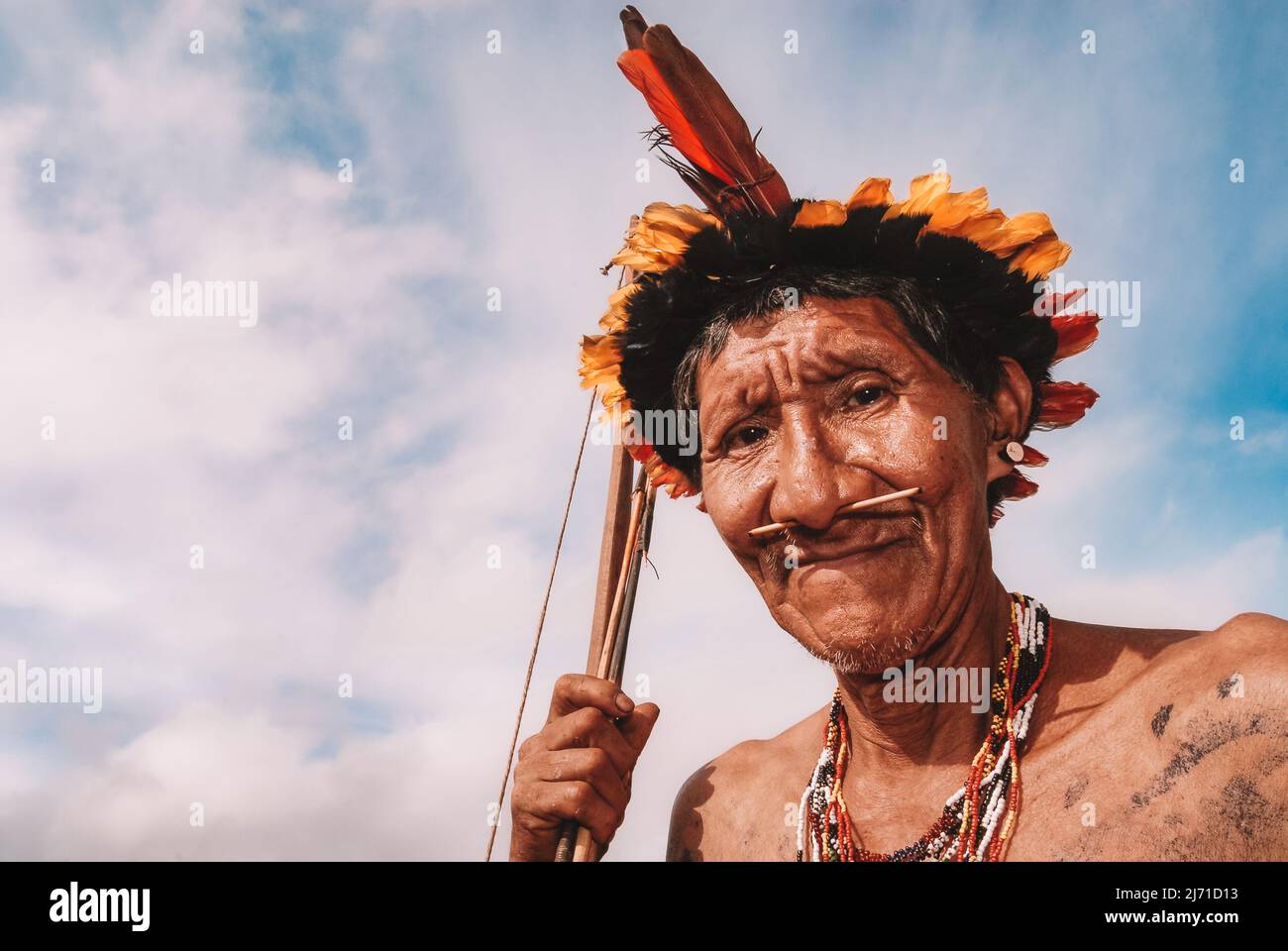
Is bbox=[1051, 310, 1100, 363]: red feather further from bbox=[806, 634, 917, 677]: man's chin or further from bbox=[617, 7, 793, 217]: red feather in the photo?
bbox=[806, 634, 917, 677]: man's chin

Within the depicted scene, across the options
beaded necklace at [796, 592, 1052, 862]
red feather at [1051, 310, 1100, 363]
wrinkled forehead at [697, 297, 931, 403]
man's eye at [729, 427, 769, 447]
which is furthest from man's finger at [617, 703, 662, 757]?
red feather at [1051, 310, 1100, 363]

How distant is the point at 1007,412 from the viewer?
3725 mm

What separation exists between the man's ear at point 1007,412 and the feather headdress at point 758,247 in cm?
9

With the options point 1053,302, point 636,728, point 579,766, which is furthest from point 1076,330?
point 579,766

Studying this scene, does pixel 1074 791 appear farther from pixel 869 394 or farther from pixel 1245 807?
pixel 869 394

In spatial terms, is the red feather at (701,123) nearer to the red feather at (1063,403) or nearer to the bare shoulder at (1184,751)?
the red feather at (1063,403)

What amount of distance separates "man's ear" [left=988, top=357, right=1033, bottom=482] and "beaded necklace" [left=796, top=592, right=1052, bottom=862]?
0.52 meters

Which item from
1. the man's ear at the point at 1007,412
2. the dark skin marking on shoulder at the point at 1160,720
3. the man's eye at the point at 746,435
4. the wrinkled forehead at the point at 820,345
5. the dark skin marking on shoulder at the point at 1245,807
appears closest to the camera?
the dark skin marking on shoulder at the point at 1245,807

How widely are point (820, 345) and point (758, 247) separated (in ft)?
1.63

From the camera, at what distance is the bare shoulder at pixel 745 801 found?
403cm

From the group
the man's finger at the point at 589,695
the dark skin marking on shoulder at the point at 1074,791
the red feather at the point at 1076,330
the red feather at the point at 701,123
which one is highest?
the red feather at the point at 701,123

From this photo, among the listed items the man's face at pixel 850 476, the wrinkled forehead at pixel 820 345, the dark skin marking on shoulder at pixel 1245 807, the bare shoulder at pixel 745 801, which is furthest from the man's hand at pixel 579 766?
the dark skin marking on shoulder at pixel 1245 807
